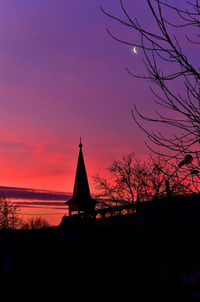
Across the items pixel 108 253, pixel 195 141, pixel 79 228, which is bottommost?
pixel 108 253

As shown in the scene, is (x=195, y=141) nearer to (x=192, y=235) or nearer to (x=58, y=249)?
(x=58, y=249)

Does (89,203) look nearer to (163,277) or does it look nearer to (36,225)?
(163,277)

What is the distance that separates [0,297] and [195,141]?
414 inches

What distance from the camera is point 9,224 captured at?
39125 mm

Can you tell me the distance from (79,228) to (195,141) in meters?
12.0

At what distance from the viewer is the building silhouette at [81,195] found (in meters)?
27.2

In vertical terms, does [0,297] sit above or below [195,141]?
below

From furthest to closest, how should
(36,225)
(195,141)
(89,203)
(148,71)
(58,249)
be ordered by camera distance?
(36,225) < (89,203) < (58,249) < (148,71) < (195,141)

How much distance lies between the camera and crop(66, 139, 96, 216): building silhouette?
2722cm

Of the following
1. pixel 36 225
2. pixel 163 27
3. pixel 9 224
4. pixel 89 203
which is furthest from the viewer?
pixel 36 225

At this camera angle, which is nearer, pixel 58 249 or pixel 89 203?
pixel 58 249

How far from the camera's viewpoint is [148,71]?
12.0 feet

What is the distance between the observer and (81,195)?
27.8m

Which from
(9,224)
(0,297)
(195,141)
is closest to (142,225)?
(0,297)
